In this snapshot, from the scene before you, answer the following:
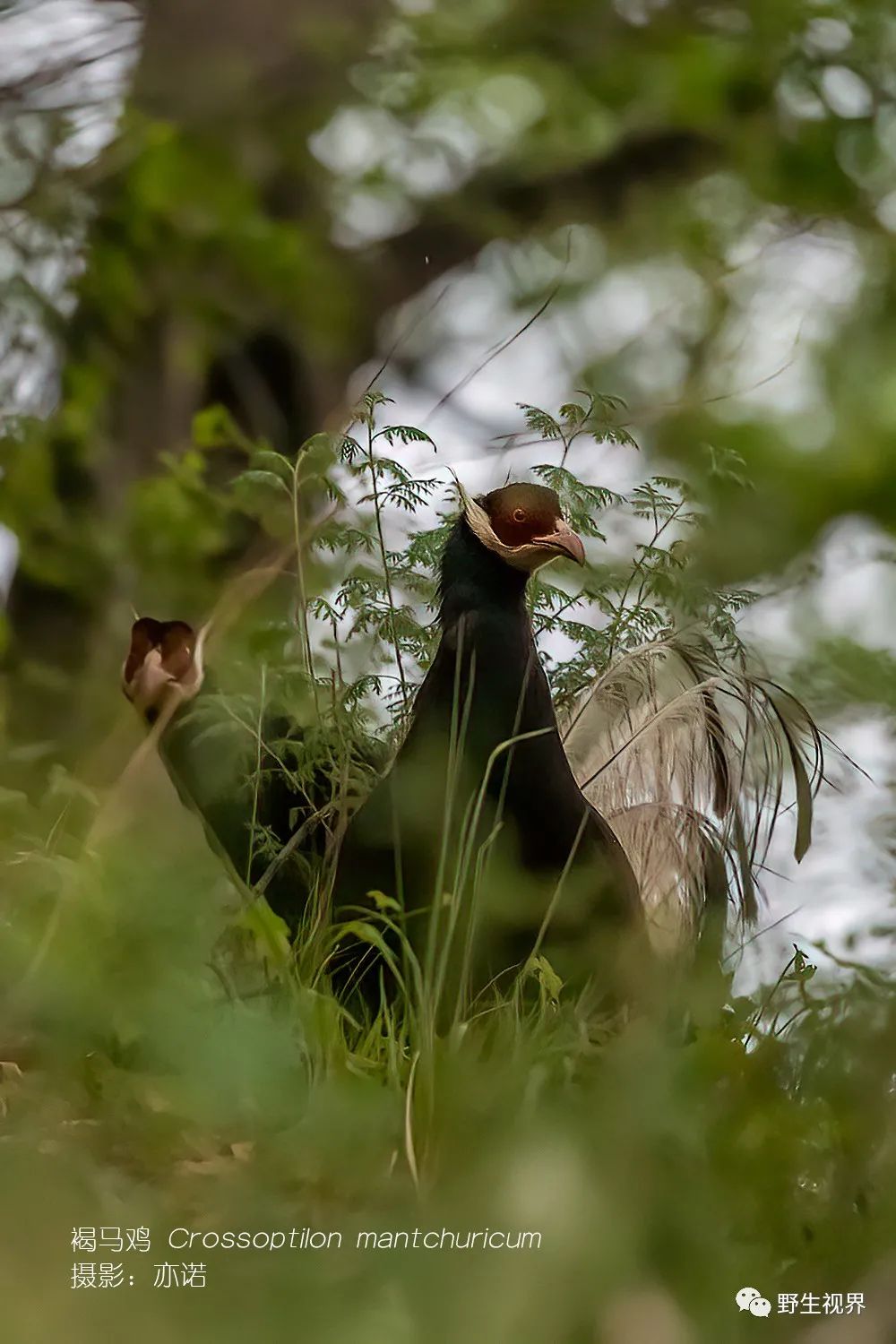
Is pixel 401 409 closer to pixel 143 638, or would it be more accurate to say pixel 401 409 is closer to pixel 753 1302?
pixel 143 638

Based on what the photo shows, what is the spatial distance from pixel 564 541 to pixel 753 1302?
0.75 m

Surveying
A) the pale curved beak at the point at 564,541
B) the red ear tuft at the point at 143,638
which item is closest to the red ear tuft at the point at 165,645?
the red ear tuft at the point at 143,638

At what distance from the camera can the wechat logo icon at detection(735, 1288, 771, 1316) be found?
69cm

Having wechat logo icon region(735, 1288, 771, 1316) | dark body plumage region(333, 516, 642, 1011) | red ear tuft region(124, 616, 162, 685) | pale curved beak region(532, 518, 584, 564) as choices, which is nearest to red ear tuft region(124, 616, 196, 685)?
red ear tuft region(124, 616, 162, 685)

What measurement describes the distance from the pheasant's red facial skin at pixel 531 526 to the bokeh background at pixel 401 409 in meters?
0.08

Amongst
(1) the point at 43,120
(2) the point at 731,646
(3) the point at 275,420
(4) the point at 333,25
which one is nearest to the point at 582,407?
(2) the point at 731,646

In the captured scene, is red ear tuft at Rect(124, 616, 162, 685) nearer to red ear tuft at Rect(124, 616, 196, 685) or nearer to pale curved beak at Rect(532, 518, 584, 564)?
red ear tuft at Rect(124, 616, 196, 685)

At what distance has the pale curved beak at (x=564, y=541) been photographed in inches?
52.3

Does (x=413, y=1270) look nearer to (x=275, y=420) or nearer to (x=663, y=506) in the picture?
(x=663, y=506)

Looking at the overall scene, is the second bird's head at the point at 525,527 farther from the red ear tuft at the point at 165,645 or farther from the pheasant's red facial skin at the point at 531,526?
the red ear tuft at the point at 165,645

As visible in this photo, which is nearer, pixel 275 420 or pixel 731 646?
pixel 731 646

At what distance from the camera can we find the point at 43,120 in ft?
7.20

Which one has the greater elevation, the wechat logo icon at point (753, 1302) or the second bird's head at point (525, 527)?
the second bird's head at point (525, 527)

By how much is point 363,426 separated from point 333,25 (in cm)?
134
